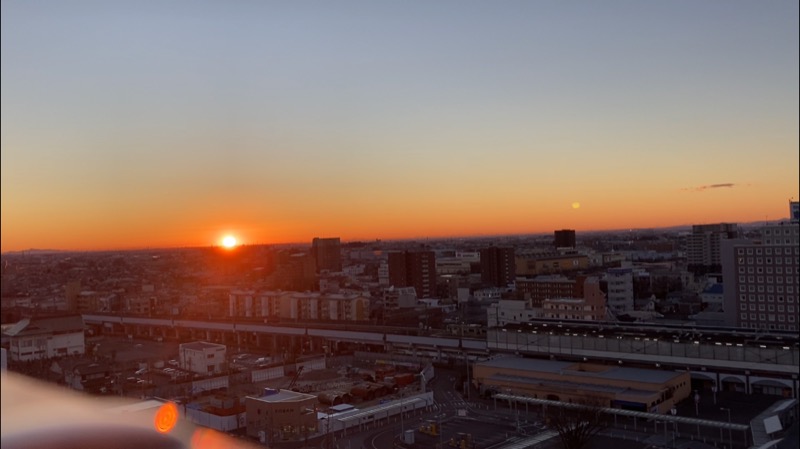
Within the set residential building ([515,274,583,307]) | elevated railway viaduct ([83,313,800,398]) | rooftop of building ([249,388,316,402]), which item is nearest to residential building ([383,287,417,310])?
residential building ([515,274,583,307])

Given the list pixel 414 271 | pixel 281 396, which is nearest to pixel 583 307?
pixel 281 396

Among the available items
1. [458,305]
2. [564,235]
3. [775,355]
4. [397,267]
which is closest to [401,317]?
[458,305]

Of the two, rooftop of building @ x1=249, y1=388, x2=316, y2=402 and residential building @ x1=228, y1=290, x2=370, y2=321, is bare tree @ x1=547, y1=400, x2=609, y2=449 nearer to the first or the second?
rooftop of building @ x1=249, y1=388, x2=316, y2=402

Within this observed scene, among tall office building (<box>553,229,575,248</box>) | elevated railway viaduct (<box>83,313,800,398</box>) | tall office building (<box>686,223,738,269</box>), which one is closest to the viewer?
elevated railway viaduct (<box>83,313,800,398</box>)

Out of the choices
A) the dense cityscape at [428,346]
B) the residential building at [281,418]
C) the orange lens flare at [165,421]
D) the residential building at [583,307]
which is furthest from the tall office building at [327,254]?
the orange lens flare at [165,421]

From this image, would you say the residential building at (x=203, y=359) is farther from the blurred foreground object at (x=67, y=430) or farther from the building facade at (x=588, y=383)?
the blurred foreground object at (x=67, y=430)

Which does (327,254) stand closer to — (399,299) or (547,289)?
→ (399,299)
